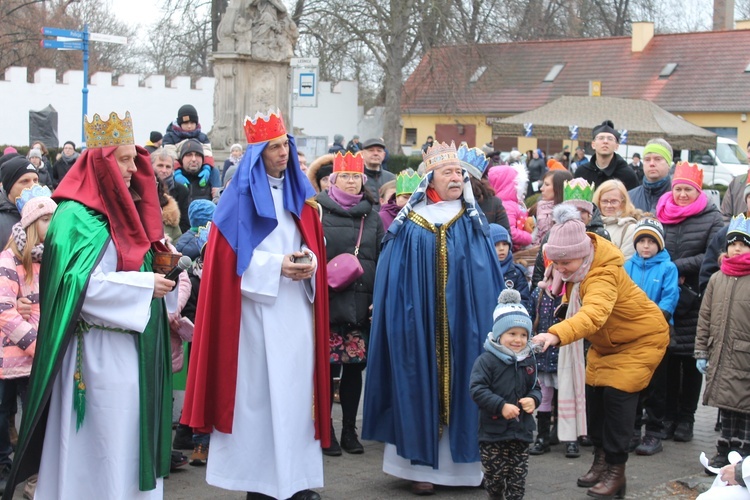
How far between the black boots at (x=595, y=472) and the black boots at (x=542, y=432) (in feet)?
3.00

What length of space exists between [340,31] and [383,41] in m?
1.37

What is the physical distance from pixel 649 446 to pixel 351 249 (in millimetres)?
2425

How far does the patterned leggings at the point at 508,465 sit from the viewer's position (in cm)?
559

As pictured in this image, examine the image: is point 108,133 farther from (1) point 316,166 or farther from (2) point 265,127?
(1) point 316,166

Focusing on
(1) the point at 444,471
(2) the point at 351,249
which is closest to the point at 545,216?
(2) the point at 351,249

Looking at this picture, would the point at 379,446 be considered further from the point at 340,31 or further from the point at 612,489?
the point at 340,31

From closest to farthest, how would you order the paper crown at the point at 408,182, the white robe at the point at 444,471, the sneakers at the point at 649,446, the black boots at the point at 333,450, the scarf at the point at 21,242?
the scarf at the point at 21,242, the white robe at the point at 444,471, the black boots at the point at 333,450, the sneakers at the point at 649,446, the paper crown at the point at 408,182

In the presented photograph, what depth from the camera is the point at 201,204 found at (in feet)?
24.6

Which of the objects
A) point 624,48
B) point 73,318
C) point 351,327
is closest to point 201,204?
point 351,327

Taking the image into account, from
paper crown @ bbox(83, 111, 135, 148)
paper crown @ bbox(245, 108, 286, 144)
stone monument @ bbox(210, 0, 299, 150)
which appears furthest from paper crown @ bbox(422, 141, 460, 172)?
stone monument @ bbox(210, 0, 299, 150)

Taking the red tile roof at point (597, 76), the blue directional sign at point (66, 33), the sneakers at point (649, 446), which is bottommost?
the sneakers at point (649, 446)

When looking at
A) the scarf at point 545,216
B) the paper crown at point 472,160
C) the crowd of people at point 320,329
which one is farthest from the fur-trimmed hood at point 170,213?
the scarf at point 545,216

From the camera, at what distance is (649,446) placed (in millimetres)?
7320

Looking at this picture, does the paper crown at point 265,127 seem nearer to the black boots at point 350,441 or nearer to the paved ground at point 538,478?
the paved ground at point 538,478
